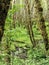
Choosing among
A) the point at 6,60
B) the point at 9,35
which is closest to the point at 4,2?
the point at 9,35

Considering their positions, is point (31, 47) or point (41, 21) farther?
point (31, 47)

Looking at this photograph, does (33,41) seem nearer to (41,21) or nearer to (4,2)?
(41,21)

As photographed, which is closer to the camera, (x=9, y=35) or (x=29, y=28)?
(x=9, y=35)

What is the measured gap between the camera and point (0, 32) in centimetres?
246

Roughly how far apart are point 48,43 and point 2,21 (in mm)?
5890

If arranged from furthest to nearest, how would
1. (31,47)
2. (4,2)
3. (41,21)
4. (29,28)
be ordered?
(29,28)
(31,47)
(41,21)
(4,2)

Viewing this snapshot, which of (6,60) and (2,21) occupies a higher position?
(2,21)

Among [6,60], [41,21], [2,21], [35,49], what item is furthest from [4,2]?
[35,49]

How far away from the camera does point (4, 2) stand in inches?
93.0

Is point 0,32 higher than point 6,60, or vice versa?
point 0,32

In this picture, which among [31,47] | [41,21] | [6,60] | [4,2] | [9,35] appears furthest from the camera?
[31,47]

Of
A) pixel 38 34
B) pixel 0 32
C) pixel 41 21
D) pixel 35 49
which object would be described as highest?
pixel 0 32

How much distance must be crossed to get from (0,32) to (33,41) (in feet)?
20.1

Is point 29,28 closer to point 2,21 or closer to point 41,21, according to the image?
point 41,21
